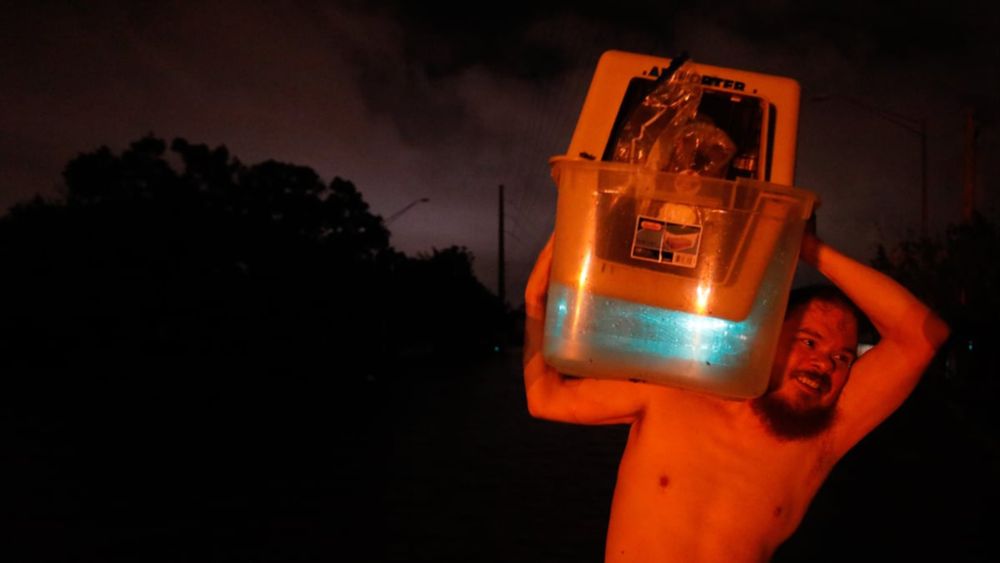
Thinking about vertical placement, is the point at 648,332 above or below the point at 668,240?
below

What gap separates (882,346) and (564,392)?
991mm

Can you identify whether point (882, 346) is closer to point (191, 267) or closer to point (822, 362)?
point (822, 362)

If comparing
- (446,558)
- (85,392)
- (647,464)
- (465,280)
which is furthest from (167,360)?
(465,280)

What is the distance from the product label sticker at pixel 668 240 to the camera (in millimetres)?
2484

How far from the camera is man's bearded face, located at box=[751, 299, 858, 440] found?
9.84 ft

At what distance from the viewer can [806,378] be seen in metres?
2.98

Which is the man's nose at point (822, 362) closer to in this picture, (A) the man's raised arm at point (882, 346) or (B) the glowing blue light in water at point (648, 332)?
(A) the man's raised arm at point (882, 346)

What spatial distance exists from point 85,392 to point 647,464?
17654 millimetres

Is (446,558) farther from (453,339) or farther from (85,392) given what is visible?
(453,339)

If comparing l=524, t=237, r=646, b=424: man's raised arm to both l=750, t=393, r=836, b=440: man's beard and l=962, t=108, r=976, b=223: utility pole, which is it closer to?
l=750, t=393, r=836, b=440: man's beard

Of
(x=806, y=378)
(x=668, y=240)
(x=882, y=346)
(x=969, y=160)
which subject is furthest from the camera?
(x=969, y=160)

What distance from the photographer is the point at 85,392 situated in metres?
18.7

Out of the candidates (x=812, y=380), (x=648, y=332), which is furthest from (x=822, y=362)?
(x=648, y=332)

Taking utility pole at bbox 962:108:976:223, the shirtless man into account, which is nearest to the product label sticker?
the shirtless man
